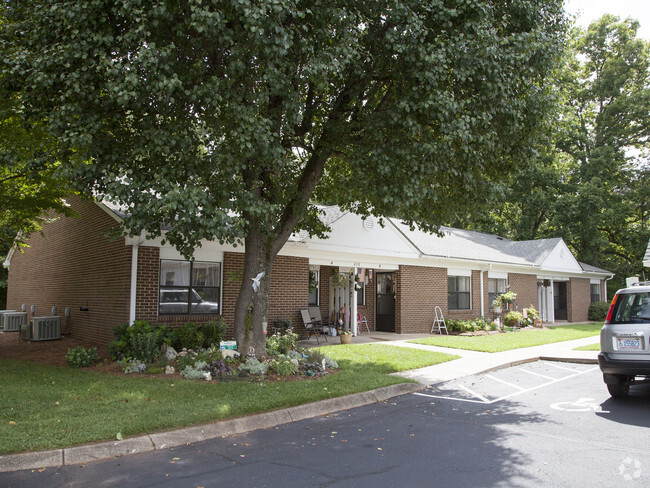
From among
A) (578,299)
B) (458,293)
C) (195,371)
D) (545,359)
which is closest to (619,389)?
(545,359)

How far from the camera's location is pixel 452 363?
38.6 ft

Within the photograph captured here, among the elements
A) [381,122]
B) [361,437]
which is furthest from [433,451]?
[381,122]

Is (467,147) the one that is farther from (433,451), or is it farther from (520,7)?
(433,451)

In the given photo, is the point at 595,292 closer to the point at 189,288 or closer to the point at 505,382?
the point at 505,382

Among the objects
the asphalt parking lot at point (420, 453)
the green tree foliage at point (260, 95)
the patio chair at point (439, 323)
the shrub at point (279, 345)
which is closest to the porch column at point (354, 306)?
the patio chair at point (439, 323)

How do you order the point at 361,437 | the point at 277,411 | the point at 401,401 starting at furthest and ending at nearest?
the point at 401,401 < the point at 277,411 < the point at 361,437

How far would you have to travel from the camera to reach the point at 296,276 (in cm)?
1429

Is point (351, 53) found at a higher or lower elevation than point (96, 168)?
higher

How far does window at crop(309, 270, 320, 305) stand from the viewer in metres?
16.6

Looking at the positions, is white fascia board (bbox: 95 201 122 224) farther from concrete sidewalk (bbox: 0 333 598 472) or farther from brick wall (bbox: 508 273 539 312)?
brick wall (bbox: 508 273 539 312)

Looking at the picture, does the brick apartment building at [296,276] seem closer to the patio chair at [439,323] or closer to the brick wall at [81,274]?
the brick wall at [81,274]

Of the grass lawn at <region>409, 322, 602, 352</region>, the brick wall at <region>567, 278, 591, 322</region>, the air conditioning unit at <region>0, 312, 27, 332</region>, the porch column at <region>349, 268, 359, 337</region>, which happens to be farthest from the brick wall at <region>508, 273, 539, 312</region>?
the air conditioning unit at <region>0, 312, 27, 332</region>

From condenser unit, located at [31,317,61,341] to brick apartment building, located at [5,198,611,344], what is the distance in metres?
0.45

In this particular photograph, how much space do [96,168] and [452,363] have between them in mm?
9044
